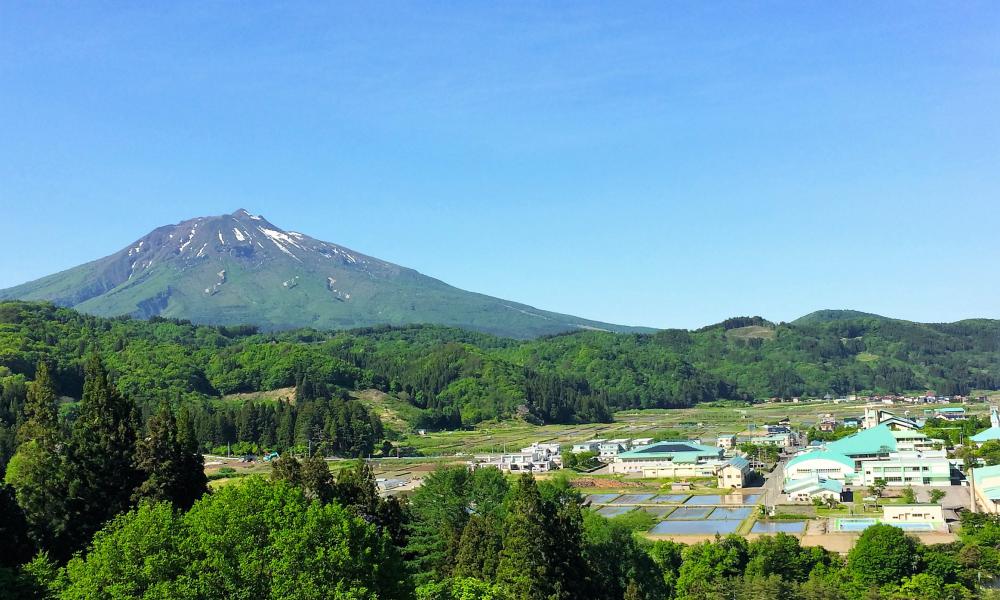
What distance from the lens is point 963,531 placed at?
94.0ft

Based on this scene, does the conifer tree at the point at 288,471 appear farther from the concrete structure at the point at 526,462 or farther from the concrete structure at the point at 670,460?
the concrete structure at the point at 670,460

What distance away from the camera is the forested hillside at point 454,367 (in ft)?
226

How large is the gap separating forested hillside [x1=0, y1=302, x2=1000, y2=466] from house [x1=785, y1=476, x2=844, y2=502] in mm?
34115

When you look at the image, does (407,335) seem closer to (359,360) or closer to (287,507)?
(359,360)

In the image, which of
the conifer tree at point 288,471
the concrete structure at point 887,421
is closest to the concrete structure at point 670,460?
the concrete structure at point 887,421

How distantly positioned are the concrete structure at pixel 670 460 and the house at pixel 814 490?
35.5 ft

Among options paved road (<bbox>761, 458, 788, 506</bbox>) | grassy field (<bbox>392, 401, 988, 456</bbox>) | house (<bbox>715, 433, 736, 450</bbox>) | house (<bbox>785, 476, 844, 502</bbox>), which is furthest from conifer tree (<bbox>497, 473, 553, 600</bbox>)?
house (<bbox>715, 433, 736, 450</bbox>)

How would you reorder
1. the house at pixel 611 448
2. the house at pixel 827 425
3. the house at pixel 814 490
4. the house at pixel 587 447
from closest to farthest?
1. the house at pixel 814 490
2. the house at pixel 611 448
3. the house at pixel 587 447
4. the house at pixel 827 425

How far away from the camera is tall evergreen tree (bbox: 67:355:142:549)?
20.4 metres

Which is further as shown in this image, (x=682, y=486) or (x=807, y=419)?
(x=807, y=419)

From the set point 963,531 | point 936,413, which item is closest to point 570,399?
point 936,413

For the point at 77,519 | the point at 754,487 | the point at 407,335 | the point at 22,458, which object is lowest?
the point at 754,487

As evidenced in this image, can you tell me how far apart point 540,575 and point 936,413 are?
2959 inches

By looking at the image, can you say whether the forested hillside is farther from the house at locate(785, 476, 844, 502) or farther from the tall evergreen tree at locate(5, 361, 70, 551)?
the tall evergreen tree at locate(5, 361, 70, 551)
